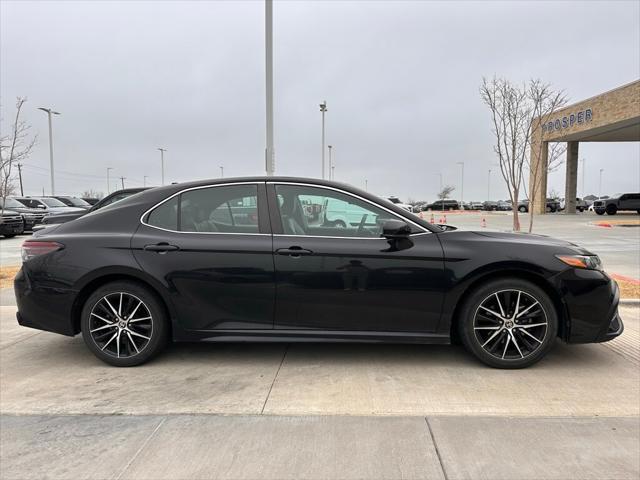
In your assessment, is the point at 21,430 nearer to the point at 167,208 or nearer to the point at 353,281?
the point at 167,208

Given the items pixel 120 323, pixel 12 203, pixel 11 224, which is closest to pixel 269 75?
pixel 120 323

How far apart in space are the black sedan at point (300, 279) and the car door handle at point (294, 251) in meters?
0.01

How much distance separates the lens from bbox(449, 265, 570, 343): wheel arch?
3.99 metres

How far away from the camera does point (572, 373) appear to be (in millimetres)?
4059

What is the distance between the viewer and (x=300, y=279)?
3988 millimetres

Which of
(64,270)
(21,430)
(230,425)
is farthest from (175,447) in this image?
(64,270)

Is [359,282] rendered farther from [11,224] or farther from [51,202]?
[51,202]

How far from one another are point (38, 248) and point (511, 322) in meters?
4.12

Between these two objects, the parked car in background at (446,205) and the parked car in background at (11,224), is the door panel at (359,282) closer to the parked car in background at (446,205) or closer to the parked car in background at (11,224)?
the parked car in background at (11,224)

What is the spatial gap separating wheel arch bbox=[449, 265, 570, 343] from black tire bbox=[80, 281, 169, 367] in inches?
98.4

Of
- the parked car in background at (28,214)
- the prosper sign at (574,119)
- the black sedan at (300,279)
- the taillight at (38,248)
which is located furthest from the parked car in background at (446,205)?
the taillight at (38,248)

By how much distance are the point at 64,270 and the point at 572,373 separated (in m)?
4.42

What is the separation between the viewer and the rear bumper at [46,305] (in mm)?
4176

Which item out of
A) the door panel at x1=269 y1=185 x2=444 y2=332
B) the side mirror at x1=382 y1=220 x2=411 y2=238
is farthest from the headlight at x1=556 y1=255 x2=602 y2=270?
the side mirror at x1=382 y1=220 x2=411 y2=238
